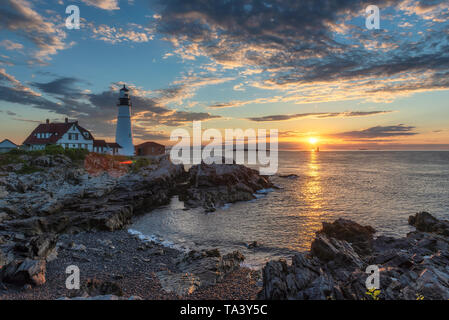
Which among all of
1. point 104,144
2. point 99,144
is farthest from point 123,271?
point 99,144

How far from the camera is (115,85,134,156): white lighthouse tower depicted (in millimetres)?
61719

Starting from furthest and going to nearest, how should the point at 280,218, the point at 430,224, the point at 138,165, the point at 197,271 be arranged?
the point at 138,165 → the point at 280,218 → the point at 430,224 → the point at 197,271

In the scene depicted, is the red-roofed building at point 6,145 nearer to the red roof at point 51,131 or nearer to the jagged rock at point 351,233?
the red roof at point 51,131

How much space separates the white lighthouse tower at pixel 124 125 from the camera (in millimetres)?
61719

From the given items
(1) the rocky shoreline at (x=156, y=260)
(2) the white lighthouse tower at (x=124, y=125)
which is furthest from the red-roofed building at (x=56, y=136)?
(1) the rocky shoreline at (x=156, y=260)

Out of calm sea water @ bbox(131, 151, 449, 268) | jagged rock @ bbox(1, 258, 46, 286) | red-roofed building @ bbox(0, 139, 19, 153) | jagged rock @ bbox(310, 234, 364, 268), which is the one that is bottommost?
calm sea water @ bbox(131, 151, 449, 268)

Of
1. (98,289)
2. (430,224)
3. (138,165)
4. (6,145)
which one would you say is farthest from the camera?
(138,165)

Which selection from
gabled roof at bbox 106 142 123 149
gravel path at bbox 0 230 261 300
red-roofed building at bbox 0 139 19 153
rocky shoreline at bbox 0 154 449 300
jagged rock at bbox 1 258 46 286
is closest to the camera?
rocky shoreline at bbox 0 154 449 300

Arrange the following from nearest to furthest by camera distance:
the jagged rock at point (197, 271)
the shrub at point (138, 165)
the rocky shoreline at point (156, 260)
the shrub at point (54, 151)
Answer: the rocky shoreline at point (156, 260), the jagged rock at point (197, 271), the shrub at point (54, 151), the shrub at point (138, 165)

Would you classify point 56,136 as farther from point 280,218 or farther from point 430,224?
point 430,224

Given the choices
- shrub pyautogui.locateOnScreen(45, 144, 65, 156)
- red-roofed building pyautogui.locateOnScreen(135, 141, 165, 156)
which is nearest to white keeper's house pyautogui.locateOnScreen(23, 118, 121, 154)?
shrub pyautogui.locateOnScreen(45, 144, 65, 156)

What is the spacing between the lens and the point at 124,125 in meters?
62.8

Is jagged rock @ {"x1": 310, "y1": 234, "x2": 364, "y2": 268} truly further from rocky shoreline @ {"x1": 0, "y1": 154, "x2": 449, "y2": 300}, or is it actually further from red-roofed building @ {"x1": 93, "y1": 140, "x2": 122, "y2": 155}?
red-roofed building @ {"x1": 93, "y1": 140, "x2": 122, "y2": 155}

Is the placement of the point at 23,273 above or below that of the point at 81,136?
below
